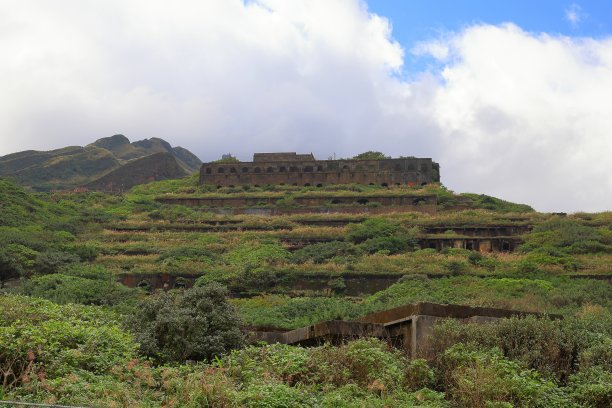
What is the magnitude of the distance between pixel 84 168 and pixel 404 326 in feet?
268

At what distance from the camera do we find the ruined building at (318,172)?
2185 inches

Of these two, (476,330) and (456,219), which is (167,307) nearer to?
(476,330)

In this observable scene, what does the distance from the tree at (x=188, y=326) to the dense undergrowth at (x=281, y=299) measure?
4 cm

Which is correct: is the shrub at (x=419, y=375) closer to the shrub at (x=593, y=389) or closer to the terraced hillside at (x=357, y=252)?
the shrub at (x=593, y=389)

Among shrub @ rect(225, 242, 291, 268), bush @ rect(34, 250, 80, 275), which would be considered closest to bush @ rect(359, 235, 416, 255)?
shrub @ rect(225, 242, 291, 268)

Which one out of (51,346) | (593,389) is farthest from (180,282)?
(593,389)

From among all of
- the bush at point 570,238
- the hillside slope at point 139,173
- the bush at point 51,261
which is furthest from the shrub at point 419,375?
the hillside slope at point 139,173

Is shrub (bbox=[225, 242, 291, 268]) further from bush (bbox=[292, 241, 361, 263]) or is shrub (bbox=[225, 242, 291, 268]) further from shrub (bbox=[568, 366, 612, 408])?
shrub (bbox=[568, 366, 612, 408])

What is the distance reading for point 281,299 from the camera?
1097 inches

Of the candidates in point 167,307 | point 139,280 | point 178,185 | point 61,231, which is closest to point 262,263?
point 139,280

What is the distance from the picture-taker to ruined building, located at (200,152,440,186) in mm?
55500

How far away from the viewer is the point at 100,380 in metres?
11.1

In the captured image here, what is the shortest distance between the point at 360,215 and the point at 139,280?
1634cm

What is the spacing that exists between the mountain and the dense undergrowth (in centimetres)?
1293
